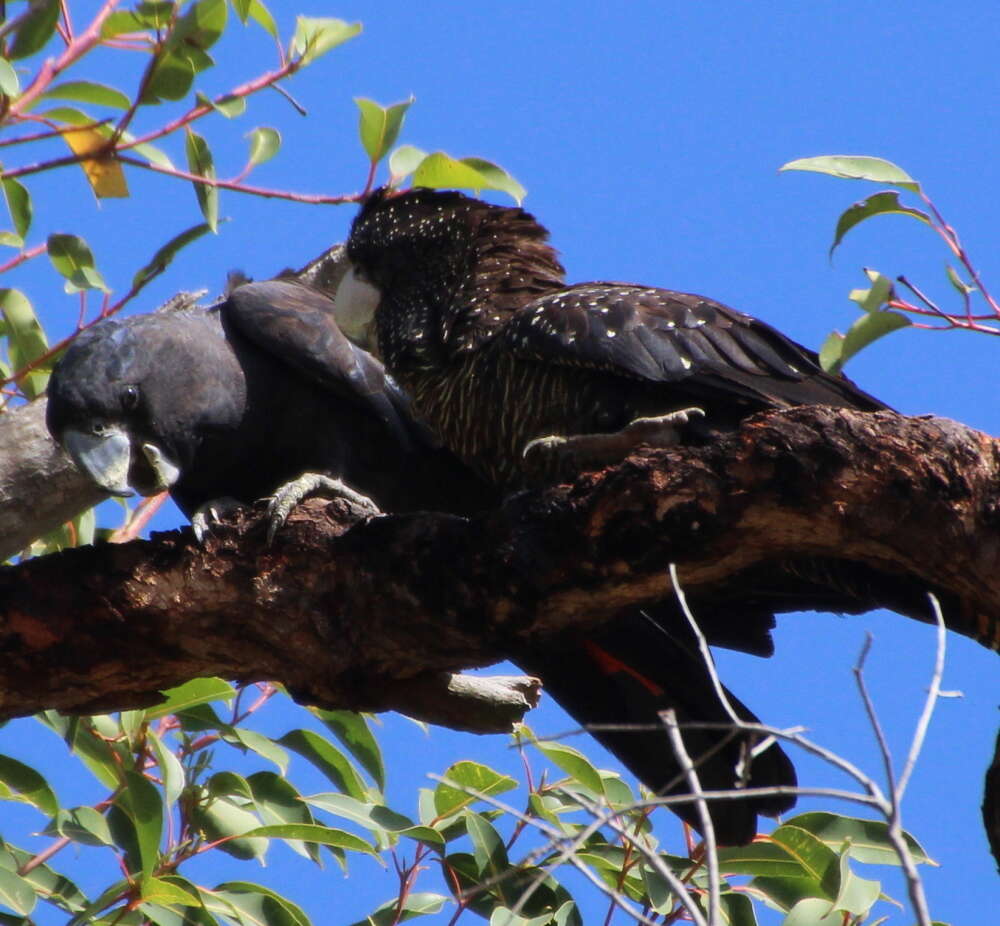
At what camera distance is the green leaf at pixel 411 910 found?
2.97 meters

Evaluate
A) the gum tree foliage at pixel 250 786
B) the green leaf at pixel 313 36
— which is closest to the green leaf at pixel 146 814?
the gum tree foliage at pixel 250 786

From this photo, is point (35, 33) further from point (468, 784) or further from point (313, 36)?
point (468, 784)

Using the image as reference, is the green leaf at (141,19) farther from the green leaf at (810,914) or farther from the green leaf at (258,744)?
the green leaf at (810,914)

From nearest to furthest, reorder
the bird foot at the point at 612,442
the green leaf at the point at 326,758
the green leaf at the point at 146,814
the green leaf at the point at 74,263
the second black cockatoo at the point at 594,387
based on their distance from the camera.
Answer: the bird foot at the point at 612,442, the second black cockatoo at the point at 594,387, the green leaf at the point at 146,814, the green leaf at the point at 326,758, the green leaf at the point at 74,263

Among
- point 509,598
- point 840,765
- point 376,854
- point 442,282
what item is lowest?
point 840,765

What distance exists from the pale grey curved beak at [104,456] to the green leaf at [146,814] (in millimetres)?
671

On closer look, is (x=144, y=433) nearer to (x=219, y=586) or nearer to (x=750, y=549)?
(x=219, y=586)

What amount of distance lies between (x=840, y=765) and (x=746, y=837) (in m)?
1.48

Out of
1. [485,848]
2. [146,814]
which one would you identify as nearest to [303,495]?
[146,814]

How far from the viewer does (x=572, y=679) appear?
3084 millimetres

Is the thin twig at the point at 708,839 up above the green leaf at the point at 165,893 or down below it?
below

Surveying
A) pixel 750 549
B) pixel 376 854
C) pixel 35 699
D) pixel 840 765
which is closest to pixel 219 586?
pixel 35 699

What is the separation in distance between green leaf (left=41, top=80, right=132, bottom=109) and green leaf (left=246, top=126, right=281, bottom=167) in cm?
38

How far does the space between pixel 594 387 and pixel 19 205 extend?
1545 mm
